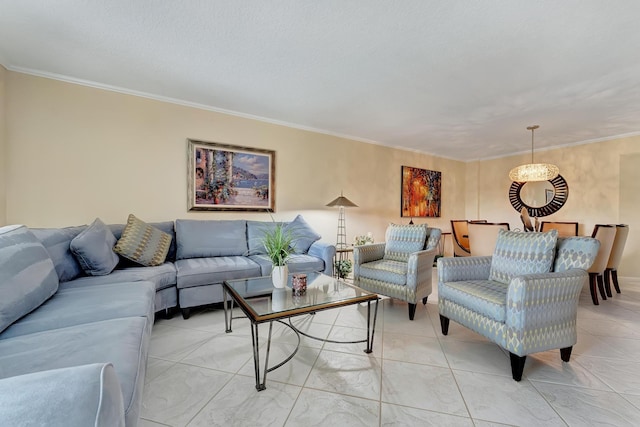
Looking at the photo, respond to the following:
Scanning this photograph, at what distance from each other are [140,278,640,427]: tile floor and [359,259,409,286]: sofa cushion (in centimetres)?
44

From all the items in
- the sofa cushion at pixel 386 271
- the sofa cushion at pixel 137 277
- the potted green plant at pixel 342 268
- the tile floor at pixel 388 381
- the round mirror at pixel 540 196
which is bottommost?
the tile floor at pixel 388 381

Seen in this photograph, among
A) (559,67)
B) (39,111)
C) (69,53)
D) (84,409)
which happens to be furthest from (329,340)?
(39,111)

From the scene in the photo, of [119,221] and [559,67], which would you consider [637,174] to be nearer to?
[559,67]

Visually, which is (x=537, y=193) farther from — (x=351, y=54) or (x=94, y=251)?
(x=94, y=251)

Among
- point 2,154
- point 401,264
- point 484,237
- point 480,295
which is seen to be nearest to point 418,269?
point 401,264

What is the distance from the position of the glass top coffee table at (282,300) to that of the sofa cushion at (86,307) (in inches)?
22.2

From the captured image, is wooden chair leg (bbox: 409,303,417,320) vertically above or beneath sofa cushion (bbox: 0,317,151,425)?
beneath

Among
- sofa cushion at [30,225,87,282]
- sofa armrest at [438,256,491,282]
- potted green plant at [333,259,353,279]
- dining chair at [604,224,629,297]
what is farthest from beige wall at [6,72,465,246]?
dining chair at [604,224,629,297]

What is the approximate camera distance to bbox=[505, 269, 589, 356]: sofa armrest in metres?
1.60

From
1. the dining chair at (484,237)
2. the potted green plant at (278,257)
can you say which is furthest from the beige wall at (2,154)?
the dining chair at (484,237)

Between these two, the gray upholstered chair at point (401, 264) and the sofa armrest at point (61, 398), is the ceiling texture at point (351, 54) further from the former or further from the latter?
the sofa armrest at point (61, 398)

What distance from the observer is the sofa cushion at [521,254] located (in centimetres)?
191

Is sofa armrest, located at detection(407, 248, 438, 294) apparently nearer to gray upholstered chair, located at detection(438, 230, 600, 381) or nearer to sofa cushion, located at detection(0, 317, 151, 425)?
gray upholstered chair, located at detection(438, 230, 600, 381)

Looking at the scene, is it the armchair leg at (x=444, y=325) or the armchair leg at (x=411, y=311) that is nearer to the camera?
the armchair leg at (x=444, y=325)
